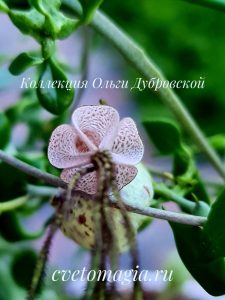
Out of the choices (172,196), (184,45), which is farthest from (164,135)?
(184,45)

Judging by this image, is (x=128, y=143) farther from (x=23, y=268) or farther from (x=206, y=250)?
(x=23, y=268)

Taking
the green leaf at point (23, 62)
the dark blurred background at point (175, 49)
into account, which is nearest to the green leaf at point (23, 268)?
the green leaf at point (23, 62)

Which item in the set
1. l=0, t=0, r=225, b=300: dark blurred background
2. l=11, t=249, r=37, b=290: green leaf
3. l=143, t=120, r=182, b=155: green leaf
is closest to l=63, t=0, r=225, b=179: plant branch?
l=143, t=120, r=182, b=155: green leaf

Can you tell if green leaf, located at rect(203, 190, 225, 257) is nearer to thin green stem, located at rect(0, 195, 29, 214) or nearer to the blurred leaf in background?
thin green stem, located at rect(0, 195, 29, 214)

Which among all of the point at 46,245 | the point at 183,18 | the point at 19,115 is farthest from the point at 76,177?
→ the point at 183,18

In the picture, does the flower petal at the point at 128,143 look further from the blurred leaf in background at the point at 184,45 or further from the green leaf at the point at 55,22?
the blurred leaf in background at the point at 184,45

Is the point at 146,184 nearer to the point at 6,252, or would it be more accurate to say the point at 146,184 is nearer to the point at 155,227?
the point at 6,252
